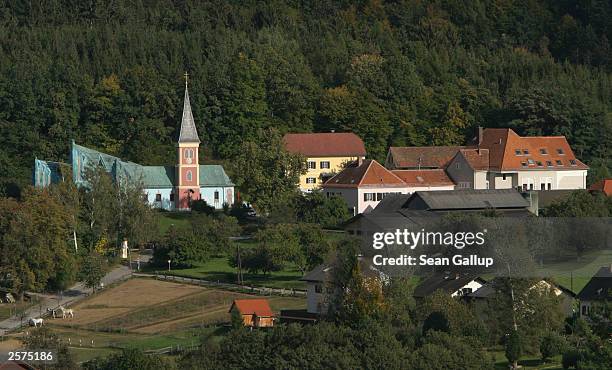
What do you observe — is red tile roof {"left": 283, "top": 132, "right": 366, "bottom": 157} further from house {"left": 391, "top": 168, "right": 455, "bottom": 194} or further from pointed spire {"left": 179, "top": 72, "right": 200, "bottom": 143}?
house {"left": 391, "top": 168, "right": 455, "bottom": 194}

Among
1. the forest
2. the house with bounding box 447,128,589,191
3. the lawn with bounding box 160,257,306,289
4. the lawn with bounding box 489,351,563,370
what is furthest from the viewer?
the forest

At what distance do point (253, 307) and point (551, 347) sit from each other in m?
10.9

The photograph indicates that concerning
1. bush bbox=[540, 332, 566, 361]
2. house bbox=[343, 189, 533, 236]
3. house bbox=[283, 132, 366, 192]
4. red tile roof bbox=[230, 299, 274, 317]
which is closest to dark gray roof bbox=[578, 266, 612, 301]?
bush bbox=[540, 332, 566, 361]

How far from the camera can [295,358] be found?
5378 centimetres

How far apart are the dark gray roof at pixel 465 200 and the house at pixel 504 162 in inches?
313

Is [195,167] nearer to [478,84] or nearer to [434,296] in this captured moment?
[478,84]

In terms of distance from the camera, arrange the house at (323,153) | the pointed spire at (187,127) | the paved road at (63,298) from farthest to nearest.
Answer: the house at (323,153), the pointed spire at (187,127), the paved road at (63,298)

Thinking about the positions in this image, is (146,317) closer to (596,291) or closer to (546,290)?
(546,290)

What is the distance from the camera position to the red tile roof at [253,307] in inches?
2419

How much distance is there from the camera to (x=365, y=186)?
3219 inches

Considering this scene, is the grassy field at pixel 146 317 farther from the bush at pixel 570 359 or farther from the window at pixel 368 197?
the window at pixel 368 197

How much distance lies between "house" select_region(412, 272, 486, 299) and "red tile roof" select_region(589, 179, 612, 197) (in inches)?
823

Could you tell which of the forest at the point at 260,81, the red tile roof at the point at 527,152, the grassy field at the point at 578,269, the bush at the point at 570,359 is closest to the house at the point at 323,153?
the forest at the point at 260,81

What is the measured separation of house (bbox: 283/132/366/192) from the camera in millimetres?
89938
